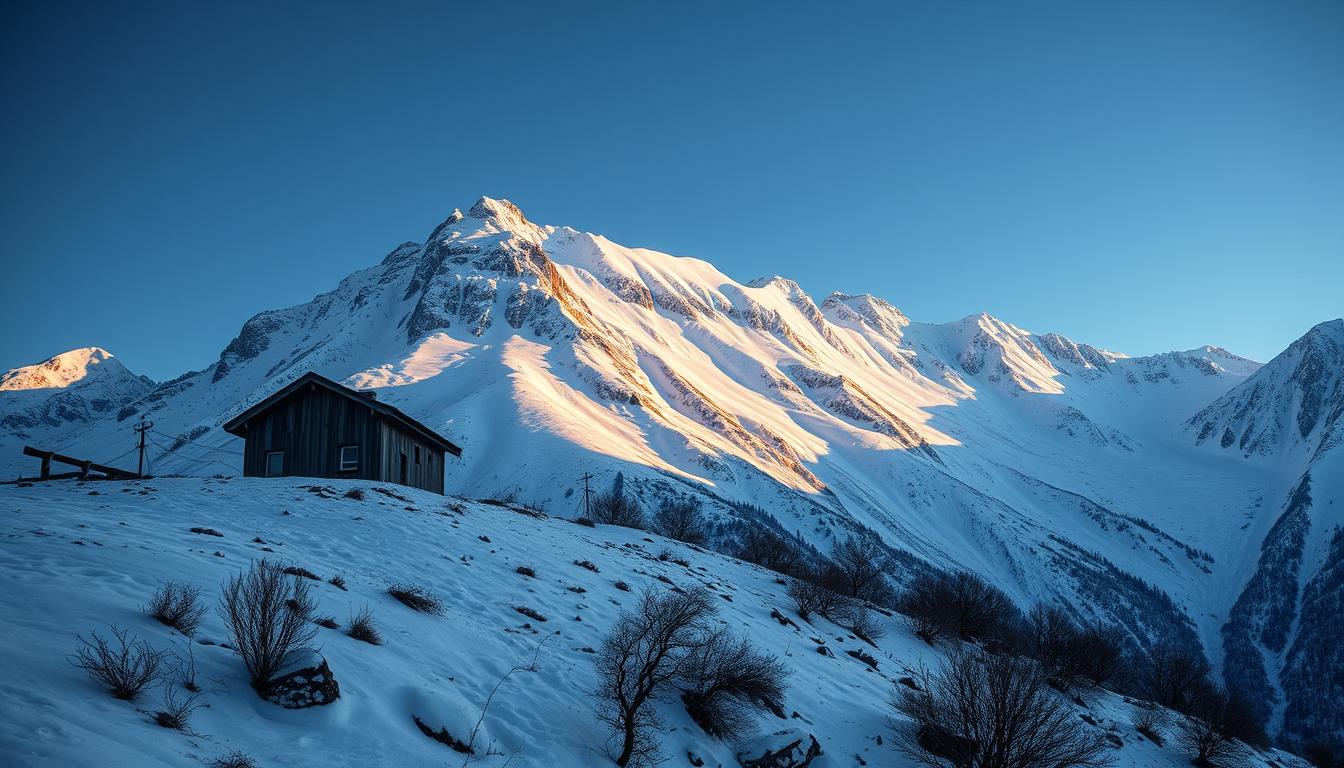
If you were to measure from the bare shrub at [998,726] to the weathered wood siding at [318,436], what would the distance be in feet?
83.6

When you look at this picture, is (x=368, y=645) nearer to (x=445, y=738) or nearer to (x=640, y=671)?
(x=445, y=738)

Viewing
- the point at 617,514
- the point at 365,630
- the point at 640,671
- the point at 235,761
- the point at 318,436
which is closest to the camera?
the point at 235,761

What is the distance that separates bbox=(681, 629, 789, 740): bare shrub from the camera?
13195 mm

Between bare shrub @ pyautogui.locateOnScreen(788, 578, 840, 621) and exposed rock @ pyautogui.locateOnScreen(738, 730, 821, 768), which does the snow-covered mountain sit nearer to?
bare shrub @ pyautogui.locateOnScreen(788, 578, 840, 621)

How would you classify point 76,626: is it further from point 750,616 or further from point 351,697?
point 750,616

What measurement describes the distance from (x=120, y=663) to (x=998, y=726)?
13.4 metres

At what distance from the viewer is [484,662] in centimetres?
1265

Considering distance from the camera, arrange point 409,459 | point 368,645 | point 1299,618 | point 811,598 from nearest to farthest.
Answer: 1. point 368,645
2. point 811,598
3. point 409,459
4. point 1299,618

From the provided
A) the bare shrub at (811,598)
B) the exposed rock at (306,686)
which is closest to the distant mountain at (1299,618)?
the bare shrub at (811,598)

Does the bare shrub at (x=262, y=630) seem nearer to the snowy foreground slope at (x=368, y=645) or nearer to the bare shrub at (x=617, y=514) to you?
the snowy foreground slope at (x=368, y=645)

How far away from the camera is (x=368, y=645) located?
37.3 feet

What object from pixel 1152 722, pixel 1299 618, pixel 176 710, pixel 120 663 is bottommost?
pixel 1299 618

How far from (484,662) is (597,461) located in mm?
88017

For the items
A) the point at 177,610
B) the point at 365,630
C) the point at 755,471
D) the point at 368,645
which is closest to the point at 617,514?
the point at 365,630
